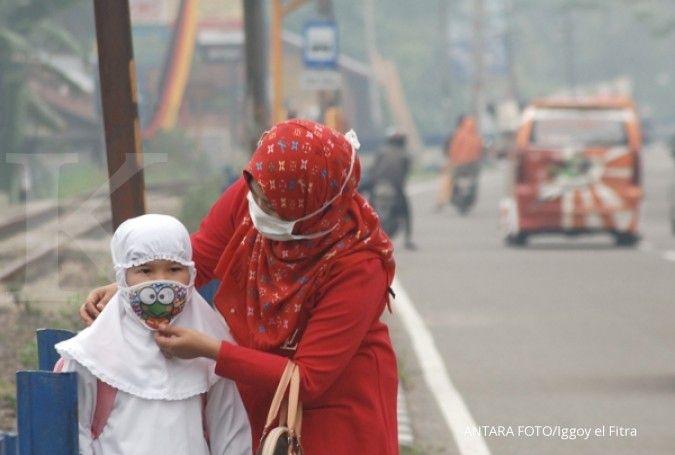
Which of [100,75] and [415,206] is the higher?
[100,75]

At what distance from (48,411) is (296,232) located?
678 millimetres

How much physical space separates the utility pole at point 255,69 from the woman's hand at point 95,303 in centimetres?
1371

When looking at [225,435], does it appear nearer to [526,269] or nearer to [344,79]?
[526,269]

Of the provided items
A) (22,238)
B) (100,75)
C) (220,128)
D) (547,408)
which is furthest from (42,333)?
(220,128)

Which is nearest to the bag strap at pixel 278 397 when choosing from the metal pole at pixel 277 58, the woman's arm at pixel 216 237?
the woman's arm at pixel 216 237

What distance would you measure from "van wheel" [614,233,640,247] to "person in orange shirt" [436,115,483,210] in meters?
9.07

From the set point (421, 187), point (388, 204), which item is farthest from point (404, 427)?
point (421, 187)

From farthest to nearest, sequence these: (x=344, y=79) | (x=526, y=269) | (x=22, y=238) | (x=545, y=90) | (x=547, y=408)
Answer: (x=545, y=90) → (x=344, y=79) → (x=526, y=269) → (x=22, y=238) → (x=547, y=408)

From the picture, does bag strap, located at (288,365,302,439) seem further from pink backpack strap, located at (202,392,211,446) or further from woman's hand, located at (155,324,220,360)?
pink backpack strap, located at (202,392,211,446)

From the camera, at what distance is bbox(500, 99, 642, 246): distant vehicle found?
2319 centimetres

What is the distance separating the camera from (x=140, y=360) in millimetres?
4203

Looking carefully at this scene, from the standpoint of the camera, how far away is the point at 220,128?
50.1m

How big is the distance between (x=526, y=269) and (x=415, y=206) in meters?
19.6

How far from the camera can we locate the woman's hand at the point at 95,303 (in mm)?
4621
